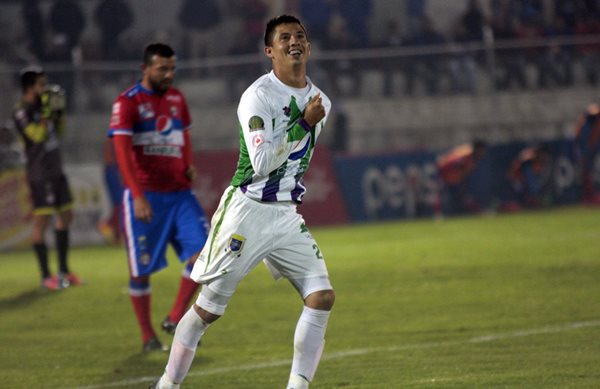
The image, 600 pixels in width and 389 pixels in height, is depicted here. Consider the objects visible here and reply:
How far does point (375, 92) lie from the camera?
21781 mm

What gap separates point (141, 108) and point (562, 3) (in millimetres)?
17081

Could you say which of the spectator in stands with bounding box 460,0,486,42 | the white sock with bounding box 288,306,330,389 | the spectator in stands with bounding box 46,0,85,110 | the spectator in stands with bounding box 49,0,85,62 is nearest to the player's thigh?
the white sock with bounding box 288,306,330,389

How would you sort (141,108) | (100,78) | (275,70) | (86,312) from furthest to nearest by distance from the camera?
1. (100,78)
2. (86,312)
3. (141,108)
4. (275,70)

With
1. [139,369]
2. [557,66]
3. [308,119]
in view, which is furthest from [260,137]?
[557,66]

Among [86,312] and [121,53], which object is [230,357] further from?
[121,53]

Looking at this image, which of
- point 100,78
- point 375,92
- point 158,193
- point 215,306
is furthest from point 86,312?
point 375,92

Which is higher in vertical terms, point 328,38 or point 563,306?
point 328,38

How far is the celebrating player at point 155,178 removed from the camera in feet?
29.5

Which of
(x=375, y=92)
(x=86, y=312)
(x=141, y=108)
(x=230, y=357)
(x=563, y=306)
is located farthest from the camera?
(x=375, y=92)

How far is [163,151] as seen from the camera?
9234mm

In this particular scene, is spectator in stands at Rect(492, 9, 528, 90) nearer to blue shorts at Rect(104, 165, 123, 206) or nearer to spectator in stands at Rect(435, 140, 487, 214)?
spectator in stands at Rect(435, 140, 487, 214)

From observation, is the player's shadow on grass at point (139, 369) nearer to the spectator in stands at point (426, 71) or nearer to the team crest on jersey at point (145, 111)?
the team crest on jersey at point (145, 111)

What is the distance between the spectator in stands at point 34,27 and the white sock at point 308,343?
1694 centimetres

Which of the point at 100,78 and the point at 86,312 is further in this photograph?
the point at 100,78
